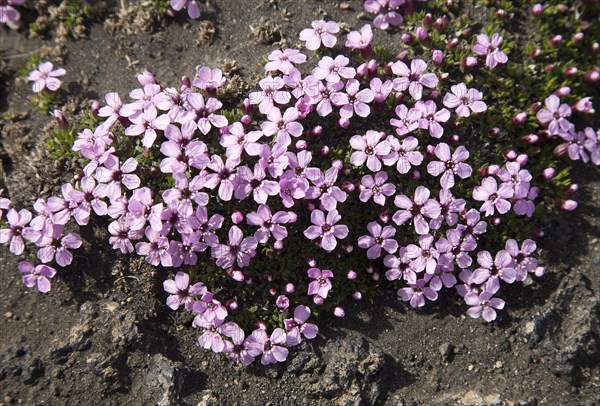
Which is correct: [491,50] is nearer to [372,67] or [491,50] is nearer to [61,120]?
[372,67]

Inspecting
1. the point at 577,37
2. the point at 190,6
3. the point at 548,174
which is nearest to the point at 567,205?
the point at 548,174

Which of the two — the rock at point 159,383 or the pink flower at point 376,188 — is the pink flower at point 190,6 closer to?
the pink flower at point 376,188

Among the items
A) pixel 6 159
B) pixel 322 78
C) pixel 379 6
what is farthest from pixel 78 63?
pixel 379 6

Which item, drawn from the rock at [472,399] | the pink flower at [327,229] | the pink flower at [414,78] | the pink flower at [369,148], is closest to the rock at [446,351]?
the rock at [472,399]

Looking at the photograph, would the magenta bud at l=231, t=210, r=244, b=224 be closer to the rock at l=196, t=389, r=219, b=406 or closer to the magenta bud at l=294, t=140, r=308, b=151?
the magenta bud at l=294, t=140, r=308, b=151

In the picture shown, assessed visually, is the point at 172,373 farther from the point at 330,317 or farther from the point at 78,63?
the point at 78,63

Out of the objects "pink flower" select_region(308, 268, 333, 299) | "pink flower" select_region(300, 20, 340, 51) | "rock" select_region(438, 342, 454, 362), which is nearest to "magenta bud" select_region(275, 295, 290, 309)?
"pink flower" select_region(308, 268, 333, 299)
